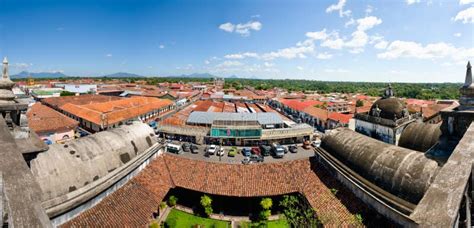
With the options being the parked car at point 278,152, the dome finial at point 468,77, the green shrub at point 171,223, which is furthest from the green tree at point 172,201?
the parked car at point 278,152

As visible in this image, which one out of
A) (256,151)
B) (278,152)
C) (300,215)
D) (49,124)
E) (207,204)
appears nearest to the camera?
(300,215)

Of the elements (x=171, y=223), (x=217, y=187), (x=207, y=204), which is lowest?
(x=171, y=223)

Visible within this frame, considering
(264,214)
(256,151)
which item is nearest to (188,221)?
(264,214)

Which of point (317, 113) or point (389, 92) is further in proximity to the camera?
point (317, 113)

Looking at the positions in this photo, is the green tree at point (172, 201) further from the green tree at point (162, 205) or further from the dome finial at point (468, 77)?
the dome finial at point (468, 77)

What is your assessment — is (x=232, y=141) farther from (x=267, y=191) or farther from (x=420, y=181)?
(x=420, y=181)

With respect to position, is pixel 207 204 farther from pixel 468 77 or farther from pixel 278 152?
pixel 278 152

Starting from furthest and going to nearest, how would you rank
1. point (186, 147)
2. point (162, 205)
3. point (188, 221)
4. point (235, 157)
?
point (186, 147)
point (235, 157)
point (162, 205)
point (188, 221)
